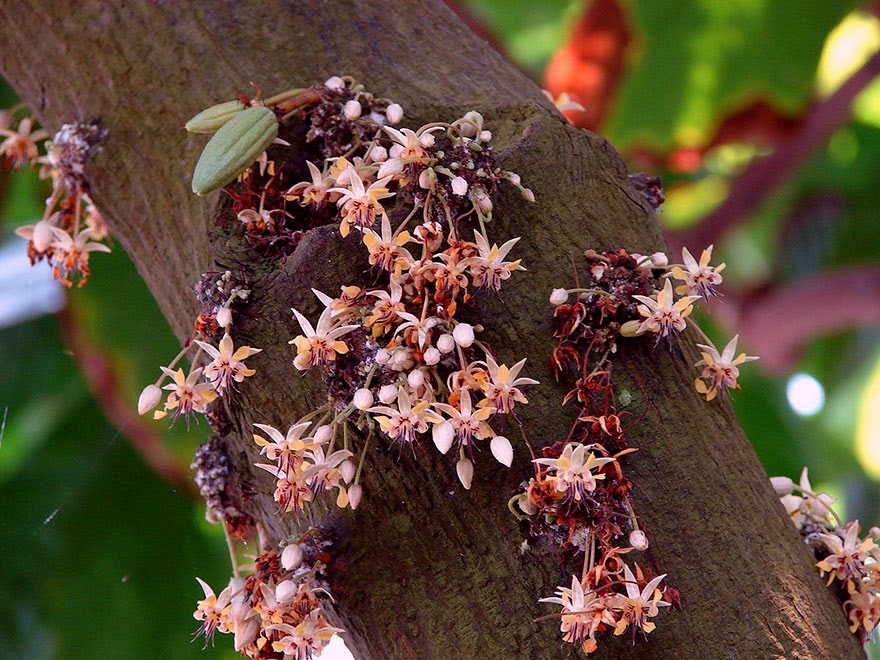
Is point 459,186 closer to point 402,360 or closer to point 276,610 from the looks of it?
point 402,360

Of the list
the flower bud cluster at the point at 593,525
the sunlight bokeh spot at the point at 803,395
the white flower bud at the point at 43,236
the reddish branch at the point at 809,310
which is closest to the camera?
the flower bud cluster at the point at 593,525

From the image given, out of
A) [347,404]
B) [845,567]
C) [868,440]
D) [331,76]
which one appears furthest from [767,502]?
[868,440]

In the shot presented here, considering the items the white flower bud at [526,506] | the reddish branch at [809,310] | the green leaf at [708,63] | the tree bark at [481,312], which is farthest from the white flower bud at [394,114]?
the reddish branch at [809,310]

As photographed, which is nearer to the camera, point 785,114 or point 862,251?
point 785,114

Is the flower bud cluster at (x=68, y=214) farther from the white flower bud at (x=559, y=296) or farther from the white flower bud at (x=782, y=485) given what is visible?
the white flower bud at (x=782, y=485)

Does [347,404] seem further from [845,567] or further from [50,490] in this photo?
[50,490]
